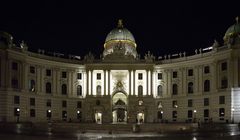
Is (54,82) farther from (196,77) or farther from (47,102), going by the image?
(196,77)

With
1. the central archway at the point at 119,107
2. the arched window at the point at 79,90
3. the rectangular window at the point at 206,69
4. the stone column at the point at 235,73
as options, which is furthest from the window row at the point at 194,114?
the arched window at the point at 79,90

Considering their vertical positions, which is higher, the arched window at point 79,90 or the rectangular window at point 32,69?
the rectangular window at point 32,69

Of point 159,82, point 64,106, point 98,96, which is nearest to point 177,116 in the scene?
point 159,82

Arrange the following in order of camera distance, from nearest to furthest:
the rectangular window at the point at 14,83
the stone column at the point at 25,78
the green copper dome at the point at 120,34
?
the rectangular window at the point at 14,83 < the stone column at the point at 25,78 < the green copper dome at the point at 120,34

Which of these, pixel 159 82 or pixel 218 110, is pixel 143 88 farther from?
pixel 218 110

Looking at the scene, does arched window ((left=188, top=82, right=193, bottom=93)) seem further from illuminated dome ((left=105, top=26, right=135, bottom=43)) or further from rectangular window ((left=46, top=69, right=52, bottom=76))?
rectangular window ((left=46, top=69, right=52, bottom=76))

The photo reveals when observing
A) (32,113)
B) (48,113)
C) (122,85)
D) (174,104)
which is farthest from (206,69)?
(32,113)

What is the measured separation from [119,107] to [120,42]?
17.0 m

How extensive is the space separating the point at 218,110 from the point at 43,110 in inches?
1510

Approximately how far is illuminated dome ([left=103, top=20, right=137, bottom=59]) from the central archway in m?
10.5

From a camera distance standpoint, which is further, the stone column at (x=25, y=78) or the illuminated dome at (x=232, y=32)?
the illuminated dome at (x=232, y=32)

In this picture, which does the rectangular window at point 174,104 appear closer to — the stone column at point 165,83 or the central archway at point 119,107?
the stone column at point 165,83

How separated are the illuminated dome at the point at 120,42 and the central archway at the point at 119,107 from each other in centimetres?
1052

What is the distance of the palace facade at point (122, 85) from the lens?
3797 inches
